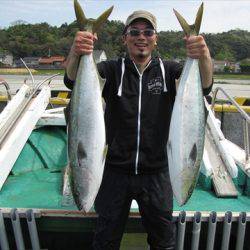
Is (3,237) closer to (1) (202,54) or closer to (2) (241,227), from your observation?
(2) (241,227)

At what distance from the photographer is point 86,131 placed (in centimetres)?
296

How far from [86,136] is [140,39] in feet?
3.06

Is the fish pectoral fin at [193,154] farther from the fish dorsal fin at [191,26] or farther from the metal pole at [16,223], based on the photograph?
the metal pole at [16,223]

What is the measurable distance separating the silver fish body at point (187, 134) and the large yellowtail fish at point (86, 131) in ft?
1.74

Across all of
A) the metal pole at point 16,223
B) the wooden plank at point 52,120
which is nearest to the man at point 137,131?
the metal pole at point 16,223

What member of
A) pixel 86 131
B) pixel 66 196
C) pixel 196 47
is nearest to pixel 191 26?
pixel 196 47

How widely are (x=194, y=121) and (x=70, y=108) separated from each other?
3.08 feet

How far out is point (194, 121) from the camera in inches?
120

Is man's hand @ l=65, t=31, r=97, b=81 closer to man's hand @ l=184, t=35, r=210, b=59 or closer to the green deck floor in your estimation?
man's hand @ l=184, t=35, r=210, b=59

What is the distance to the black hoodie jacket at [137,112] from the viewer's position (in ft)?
11.1

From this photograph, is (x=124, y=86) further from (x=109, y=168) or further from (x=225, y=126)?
(x=225, y=126)

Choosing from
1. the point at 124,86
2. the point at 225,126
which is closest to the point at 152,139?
the point at 124,86

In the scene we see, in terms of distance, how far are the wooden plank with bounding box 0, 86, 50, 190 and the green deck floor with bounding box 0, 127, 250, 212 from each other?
0.27 metres

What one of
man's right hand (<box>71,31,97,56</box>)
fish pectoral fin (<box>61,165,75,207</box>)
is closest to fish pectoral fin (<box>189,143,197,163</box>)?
man's right hand (<box>71,31,97,56</box>)
